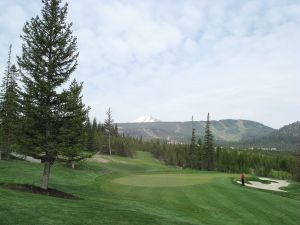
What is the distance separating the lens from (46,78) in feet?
89.5

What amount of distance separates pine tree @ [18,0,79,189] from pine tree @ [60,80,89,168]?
401 mm

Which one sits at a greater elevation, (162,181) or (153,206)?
(162,181)

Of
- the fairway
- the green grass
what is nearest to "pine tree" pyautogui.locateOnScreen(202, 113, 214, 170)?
the fairway

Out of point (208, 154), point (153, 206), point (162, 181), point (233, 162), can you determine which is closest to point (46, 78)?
point (153, 206)

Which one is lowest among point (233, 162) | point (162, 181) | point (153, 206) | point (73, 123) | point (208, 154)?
point (153, 206)

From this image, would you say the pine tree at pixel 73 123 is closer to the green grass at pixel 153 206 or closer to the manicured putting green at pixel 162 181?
the green grass at pixel 153 206

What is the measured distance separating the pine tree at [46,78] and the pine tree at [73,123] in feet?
1.32

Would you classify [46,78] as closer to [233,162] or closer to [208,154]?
[208,154]

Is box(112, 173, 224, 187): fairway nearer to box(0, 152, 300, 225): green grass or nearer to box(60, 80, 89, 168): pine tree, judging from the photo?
box(0, 152, 300, 225): green grass

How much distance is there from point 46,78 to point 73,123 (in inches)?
168

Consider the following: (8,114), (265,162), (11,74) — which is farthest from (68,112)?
(265,162)

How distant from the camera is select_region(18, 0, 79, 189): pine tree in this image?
2616 cm

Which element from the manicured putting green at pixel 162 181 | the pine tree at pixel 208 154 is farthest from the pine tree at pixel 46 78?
the pine tree at pixel 208 154

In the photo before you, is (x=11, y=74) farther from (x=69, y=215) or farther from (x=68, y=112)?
(x=69, y=215)
